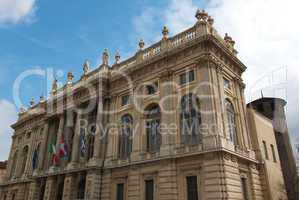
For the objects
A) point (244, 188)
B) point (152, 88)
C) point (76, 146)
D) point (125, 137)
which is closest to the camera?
point (244, 188)

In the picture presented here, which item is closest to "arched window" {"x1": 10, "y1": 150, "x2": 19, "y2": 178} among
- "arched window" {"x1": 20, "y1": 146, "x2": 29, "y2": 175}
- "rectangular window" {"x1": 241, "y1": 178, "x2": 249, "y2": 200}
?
"arched window" {"x1": 20, "y1": 146, "x2": 29, "y2": 175}

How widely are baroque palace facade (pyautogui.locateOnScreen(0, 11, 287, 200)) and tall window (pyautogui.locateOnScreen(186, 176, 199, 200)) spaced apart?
0.21 feet

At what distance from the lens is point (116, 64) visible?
28.0 metres

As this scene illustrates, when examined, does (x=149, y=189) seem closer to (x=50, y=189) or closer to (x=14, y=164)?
(x=50, y=189)

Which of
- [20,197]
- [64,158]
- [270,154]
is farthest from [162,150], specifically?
[20,197]

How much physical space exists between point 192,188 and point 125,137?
849 cm

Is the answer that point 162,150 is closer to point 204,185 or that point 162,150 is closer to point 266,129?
point 204,185

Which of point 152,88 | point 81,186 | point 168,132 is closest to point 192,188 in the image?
point 168,132

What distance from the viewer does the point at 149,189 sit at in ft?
66.3

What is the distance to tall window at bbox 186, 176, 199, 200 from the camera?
→ 17.8 m

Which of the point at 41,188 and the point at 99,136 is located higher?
the point at 99,136

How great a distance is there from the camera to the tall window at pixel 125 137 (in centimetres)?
2372

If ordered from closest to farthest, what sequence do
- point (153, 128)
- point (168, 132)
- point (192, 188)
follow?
point (192, 188)
point (168, 132)
point (153, 128)

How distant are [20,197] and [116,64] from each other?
66.4 ft
